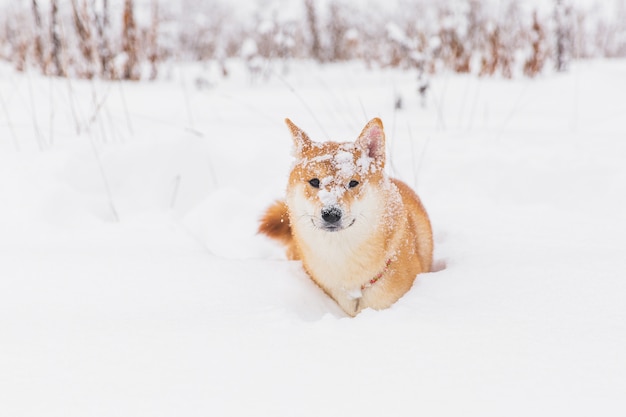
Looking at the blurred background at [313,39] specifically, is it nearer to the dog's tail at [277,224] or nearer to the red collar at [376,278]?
the dog's tail at [277,224]

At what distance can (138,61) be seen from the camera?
19.5 feet

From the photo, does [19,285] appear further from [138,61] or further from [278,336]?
[138,61]

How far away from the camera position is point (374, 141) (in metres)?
2.00

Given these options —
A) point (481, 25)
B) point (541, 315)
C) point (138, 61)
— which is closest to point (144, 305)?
point (541, 315)

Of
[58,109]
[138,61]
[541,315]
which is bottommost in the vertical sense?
[541,315]

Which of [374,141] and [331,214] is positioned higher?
[374,141]

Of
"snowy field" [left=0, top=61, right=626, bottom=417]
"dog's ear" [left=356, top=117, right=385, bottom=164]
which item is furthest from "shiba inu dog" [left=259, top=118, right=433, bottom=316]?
"snowy field" [left=0, top=61, right=626, bottom=417]

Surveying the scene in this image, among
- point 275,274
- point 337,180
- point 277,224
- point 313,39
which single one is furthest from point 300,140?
point 313,39

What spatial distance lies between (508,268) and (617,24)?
11006 mm

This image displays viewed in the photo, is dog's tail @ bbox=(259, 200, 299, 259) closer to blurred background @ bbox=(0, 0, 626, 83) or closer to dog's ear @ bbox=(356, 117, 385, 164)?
dog's ear @ bbox=(356, 117, 385, 164)

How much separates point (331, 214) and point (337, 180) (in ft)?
0.54

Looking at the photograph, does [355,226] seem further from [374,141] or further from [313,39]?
[313,39]

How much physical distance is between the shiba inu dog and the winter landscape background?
0.11 m

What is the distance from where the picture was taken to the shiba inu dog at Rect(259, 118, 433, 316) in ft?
6.16
